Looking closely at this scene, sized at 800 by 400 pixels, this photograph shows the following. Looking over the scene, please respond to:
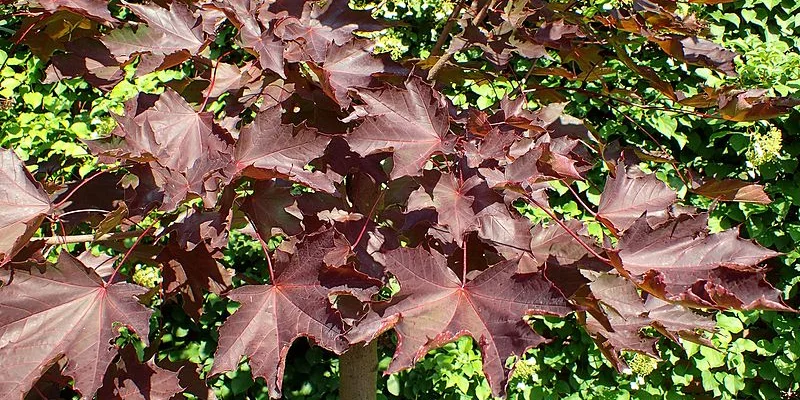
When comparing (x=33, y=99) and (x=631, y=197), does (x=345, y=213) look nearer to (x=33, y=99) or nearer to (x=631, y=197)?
(x=631, y=197)

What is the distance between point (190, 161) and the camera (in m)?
1.18

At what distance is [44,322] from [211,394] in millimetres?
594

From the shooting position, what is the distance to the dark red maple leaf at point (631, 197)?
1193 mm

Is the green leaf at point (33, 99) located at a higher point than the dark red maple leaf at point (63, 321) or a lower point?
lower

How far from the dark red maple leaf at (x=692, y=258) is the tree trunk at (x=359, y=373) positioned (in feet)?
2.52

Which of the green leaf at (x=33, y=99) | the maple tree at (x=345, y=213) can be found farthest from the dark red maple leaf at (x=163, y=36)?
the green leaf at (x=33, y=99)

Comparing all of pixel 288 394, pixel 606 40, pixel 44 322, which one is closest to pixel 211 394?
pixel 44 322

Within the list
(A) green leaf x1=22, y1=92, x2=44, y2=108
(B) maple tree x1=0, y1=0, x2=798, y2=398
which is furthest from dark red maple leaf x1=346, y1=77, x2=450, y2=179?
(A) green leaf x1=22, y1=92, x2=44, y2=108

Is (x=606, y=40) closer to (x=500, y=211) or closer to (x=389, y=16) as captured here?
(x=500, y=211)

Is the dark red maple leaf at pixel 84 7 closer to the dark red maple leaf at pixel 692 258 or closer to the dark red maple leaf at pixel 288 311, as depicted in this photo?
the dark red maple leaf at pixel 288 311

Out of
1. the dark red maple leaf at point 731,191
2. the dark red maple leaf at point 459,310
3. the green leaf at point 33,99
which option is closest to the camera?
the dark red maple leaf at point 459,310

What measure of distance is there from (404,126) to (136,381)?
0.70 metres

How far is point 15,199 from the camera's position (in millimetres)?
1122

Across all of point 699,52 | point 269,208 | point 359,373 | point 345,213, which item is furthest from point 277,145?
point 699,52
